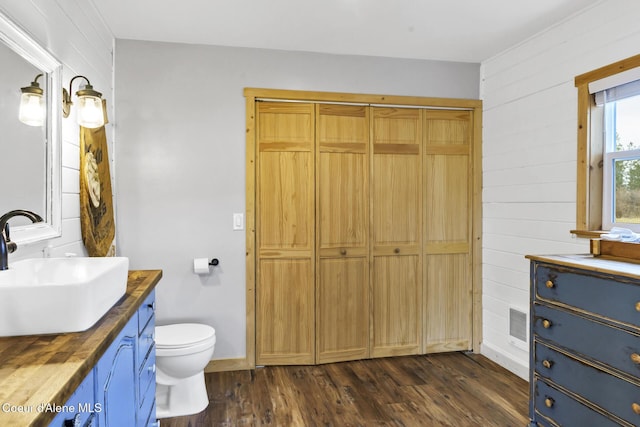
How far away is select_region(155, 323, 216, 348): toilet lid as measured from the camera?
2.38 m

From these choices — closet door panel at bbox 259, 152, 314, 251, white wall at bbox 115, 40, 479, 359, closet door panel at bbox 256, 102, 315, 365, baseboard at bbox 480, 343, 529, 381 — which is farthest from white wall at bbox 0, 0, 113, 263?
baseboard at bbox 480, 343, 529, 381

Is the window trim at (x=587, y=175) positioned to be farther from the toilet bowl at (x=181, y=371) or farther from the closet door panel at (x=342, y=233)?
the toilet bowl at (x=181, y=371)

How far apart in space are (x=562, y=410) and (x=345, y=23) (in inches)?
98.7

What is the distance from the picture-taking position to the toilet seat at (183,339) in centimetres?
235

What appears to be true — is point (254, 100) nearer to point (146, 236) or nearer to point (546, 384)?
point (146, 236)

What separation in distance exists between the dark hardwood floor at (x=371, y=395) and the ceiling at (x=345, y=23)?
7.95 ft

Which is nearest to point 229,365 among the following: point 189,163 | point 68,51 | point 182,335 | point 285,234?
point 182,335

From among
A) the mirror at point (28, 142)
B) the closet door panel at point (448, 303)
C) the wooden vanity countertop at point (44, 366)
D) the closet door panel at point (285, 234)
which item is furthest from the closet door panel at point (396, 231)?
the wooden vanity countertop at point (44, 366)

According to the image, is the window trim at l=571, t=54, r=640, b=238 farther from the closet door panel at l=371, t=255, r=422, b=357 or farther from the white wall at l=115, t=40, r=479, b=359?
the white wall at l=115, t=40, r=479, b=359

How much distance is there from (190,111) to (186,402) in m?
1.97

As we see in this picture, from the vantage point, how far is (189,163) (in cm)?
296

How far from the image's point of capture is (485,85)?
335cm

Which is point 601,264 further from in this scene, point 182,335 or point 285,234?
point 182,335

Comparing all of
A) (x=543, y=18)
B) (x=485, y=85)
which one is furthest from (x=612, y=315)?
(x=485, y=85)
